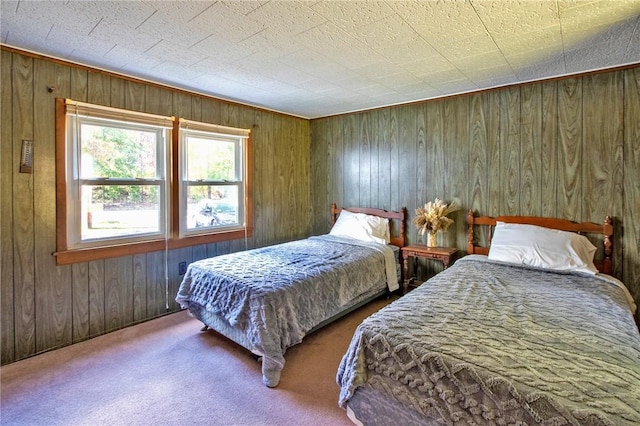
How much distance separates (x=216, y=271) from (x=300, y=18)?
1.97 metres

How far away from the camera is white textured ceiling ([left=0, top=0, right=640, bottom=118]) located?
180 cm

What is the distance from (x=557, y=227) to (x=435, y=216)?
1.07m

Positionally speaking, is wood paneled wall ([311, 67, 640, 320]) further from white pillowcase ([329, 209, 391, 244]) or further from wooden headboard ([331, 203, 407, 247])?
white pillowcase ([329, 209, 391, 244])

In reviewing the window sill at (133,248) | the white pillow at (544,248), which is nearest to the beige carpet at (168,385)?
the window sill at (133,248)

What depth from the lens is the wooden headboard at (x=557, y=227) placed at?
2711mm

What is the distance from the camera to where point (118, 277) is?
2.98 m

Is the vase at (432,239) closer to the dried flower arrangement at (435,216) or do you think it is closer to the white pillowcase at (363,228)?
the dried flower arrangement at (435,216)

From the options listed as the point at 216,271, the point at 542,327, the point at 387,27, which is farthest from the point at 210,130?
the point at 542,327

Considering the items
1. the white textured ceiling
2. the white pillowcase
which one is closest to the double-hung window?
the white textured ceiling

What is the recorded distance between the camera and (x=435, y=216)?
137 inches

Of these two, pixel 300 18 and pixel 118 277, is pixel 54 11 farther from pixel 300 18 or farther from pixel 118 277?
pixel 118 277

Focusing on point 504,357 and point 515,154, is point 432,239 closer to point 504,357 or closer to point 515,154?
point 515,154

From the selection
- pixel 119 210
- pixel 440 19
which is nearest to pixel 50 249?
pixel 119 210

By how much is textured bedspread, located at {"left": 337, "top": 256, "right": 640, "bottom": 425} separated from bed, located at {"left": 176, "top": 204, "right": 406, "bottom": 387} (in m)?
0.71
